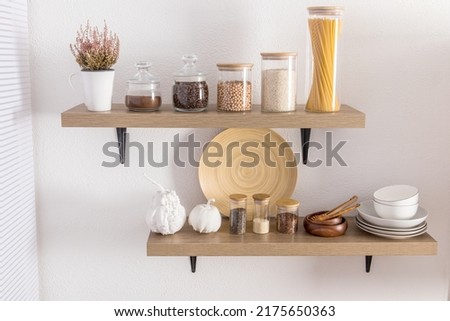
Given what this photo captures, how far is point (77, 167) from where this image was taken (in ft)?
5.28

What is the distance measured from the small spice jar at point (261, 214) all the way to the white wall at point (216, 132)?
0.50ft

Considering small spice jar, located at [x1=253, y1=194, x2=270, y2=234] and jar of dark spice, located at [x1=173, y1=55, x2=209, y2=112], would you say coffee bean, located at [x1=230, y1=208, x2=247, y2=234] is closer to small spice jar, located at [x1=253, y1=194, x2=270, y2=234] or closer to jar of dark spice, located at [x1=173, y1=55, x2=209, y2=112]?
small spice jar, located at [x1=253, y1=194, x2=270, y2=234]

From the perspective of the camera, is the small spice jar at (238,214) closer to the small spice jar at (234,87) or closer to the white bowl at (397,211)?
the small spice jar at (234,87)

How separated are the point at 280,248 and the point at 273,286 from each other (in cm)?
29

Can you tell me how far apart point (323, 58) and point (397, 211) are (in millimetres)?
431

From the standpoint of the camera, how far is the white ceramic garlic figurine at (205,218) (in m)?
1.47

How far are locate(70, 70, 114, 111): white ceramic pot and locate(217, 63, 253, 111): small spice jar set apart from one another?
0.27 meters

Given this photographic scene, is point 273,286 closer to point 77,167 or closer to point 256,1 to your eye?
point 77,167

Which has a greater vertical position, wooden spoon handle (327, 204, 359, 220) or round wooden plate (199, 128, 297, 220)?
round wooden plate (199, 128, 297, 220)

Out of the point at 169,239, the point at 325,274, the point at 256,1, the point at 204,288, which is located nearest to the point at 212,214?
the point at 169,239

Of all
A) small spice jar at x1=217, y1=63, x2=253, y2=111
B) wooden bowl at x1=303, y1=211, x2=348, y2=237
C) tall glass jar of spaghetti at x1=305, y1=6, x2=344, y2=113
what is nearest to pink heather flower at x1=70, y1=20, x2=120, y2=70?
small spice jar at x1=217, y1=63, x2=253, y2=111

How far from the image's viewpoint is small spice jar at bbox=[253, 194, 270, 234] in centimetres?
148

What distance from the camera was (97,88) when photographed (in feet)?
4.54

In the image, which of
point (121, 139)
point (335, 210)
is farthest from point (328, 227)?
point (121, 139)
